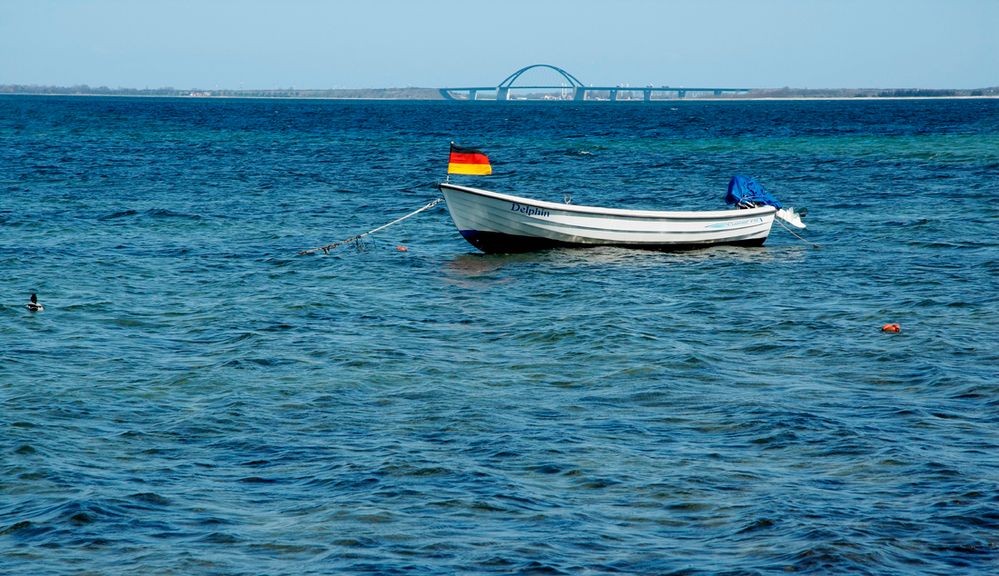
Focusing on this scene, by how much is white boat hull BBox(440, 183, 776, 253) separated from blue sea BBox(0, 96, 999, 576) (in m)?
0.54

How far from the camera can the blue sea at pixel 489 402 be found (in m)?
10.5

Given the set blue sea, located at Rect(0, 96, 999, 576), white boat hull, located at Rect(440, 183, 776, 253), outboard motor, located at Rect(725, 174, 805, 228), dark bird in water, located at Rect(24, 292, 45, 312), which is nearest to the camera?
blue sea, located at Rect(0, 96, 999, 576)

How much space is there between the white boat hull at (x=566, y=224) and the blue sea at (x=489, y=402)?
543mm

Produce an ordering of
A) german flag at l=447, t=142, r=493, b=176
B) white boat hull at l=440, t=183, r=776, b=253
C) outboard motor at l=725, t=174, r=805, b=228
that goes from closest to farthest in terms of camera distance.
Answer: german flag at l=447, t=142, r=493, b=176 < white boat hull at l=440, t=183, r=776, b=253 < outboard motor at l=725, t=174, r=805, b=228

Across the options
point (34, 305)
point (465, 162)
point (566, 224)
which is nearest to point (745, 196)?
point (566, 224)

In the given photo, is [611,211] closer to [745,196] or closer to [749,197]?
[745,196]

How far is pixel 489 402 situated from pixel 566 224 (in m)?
13.8

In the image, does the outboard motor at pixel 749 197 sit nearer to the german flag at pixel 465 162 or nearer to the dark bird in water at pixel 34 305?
the german flag at pixel 465 162

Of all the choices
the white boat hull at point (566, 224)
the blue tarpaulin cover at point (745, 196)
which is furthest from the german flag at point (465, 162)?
the blue tarpaulin cover at point (745, 196)

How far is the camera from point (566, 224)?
28.6m

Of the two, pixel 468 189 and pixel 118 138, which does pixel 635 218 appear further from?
pixel 118 138

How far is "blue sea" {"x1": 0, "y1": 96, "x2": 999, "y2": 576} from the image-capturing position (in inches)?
415

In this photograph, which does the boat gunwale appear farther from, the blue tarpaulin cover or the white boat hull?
the blue tarpaulin cover

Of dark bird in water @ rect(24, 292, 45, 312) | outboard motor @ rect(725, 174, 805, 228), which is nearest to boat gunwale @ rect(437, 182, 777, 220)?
outboard motor @ rect(725, 174, 805, 228)
